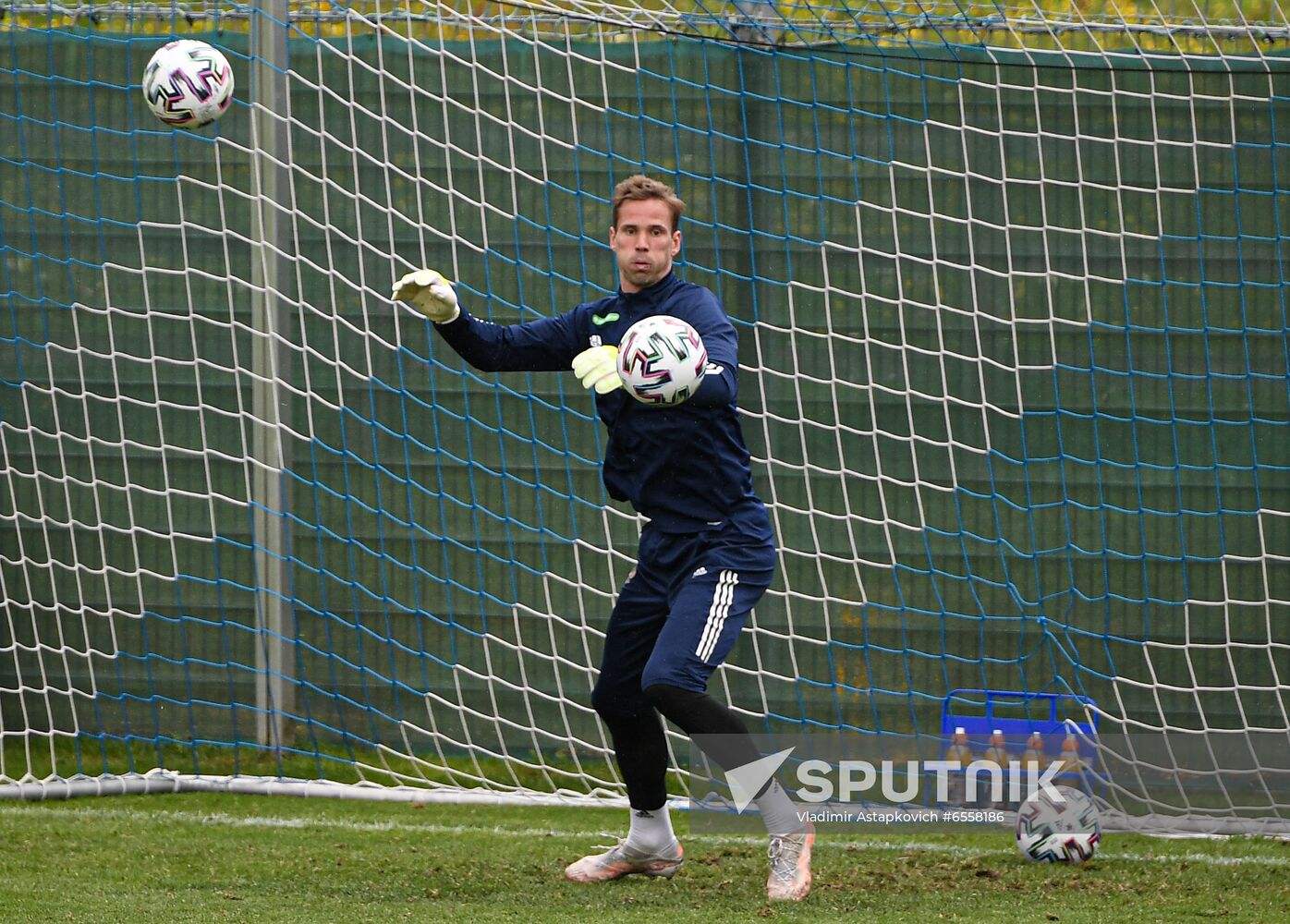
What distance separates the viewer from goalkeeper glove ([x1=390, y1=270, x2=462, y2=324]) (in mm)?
4125

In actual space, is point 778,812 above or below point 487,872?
above

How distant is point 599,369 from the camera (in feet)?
13.1

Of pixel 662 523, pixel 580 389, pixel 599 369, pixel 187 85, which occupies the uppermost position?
pixel 187 85

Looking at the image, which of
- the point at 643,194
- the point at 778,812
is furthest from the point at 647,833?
the point at 643,194

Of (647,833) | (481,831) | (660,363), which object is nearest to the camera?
(660,363)

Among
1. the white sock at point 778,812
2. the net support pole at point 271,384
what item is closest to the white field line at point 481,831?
the net support pole at point 271,384

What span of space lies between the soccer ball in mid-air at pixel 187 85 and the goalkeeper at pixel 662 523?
39.8 inches

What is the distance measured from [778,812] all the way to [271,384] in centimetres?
278

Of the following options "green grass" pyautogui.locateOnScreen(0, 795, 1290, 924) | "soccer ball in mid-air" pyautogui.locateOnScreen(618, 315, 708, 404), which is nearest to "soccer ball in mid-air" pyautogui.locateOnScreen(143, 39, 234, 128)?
"soccer ball in mid-air" pyautogui.locateOnScreen(618, 315, 708, 404)

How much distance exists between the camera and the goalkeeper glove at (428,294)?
4125mm

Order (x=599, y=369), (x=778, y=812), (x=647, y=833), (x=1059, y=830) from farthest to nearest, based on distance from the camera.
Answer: (x=1059, y=830) < (x=647, y=833) < (x=778, y=812) < (x=599, y=369)

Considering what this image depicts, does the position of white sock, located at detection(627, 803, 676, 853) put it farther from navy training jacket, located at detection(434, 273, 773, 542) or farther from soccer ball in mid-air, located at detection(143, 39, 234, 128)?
soccer ball in mid-air, located at detection(143, 39, 234, 128)

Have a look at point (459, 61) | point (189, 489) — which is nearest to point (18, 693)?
point (189, 489)

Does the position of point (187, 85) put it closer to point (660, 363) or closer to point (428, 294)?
point (428, 294)
